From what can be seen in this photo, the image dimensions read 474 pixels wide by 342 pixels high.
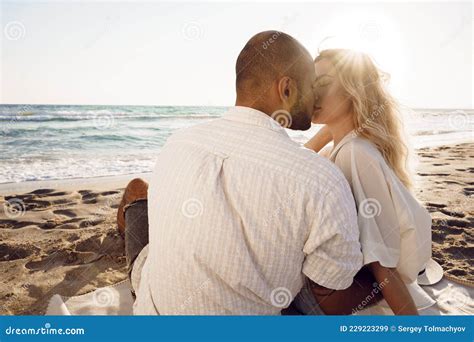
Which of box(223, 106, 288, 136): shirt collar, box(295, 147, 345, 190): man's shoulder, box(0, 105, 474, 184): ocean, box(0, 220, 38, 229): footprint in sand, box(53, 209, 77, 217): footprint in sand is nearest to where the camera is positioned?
box(295, 147, 345, 190): man's shoulder

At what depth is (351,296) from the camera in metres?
2.05

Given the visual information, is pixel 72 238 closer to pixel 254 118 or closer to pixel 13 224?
pixel 13 224

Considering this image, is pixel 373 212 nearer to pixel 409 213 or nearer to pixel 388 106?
pixel 409 213

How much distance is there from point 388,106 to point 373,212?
0.76 m

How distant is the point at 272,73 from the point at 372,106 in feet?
3.04

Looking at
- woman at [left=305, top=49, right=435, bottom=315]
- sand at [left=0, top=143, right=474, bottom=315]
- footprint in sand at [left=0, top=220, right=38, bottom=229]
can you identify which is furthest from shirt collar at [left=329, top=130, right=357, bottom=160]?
footprint in sand at [left=0, top=220, right=38, bottom=229]

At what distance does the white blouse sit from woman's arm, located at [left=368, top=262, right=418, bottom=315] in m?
0.04

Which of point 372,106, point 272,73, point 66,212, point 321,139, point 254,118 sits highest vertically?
point 272,73

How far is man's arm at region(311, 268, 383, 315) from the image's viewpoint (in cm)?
200

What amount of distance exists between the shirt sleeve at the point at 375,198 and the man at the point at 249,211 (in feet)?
1.01

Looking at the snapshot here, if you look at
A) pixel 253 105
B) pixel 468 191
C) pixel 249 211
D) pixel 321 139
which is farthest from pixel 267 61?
pixel 468 191

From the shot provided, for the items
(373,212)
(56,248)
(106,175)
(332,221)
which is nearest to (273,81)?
(332,221)

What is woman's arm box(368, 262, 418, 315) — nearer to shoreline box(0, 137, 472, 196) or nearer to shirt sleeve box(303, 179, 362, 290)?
shirt sleeve box(303, 179, 362, 290)

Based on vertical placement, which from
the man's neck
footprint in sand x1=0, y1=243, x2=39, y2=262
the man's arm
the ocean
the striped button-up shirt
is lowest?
the ocean
